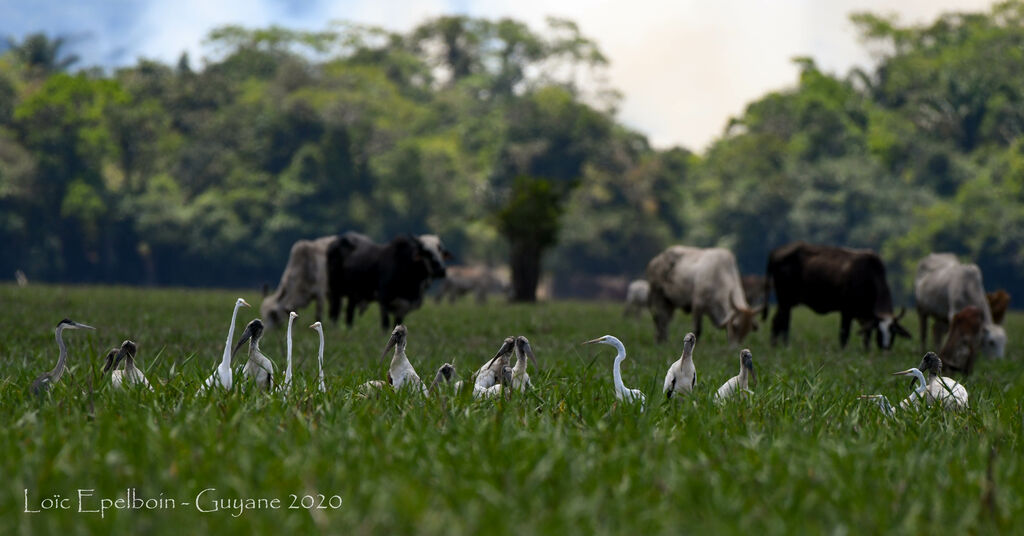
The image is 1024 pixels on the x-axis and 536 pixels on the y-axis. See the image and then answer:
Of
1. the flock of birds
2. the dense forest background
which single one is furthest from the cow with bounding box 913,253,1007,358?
the dense forest background

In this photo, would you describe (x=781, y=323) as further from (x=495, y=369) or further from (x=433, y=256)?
(x=495, y=369)

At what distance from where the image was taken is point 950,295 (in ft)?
51.5

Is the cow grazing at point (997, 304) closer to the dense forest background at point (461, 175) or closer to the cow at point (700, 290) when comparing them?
the cow at point (700, 290)

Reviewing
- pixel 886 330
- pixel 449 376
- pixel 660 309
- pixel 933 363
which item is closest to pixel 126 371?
pixel 449 376

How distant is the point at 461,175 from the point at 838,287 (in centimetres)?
5911

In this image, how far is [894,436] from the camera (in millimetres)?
6141

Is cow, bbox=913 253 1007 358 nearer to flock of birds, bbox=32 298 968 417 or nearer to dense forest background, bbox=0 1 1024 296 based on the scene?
flock of birds, bbox=32 298 968 417

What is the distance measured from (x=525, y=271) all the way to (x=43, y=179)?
35083mm

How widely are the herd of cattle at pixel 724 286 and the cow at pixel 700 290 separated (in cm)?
2

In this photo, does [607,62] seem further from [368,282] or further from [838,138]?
[368,282]

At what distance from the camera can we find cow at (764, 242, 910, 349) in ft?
55.2

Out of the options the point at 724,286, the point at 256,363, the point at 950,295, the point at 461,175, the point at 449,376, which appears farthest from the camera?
the point at 461,175

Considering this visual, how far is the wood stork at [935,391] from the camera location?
777cm

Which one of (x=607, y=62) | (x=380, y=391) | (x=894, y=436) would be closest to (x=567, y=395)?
(x=380, y=391)
